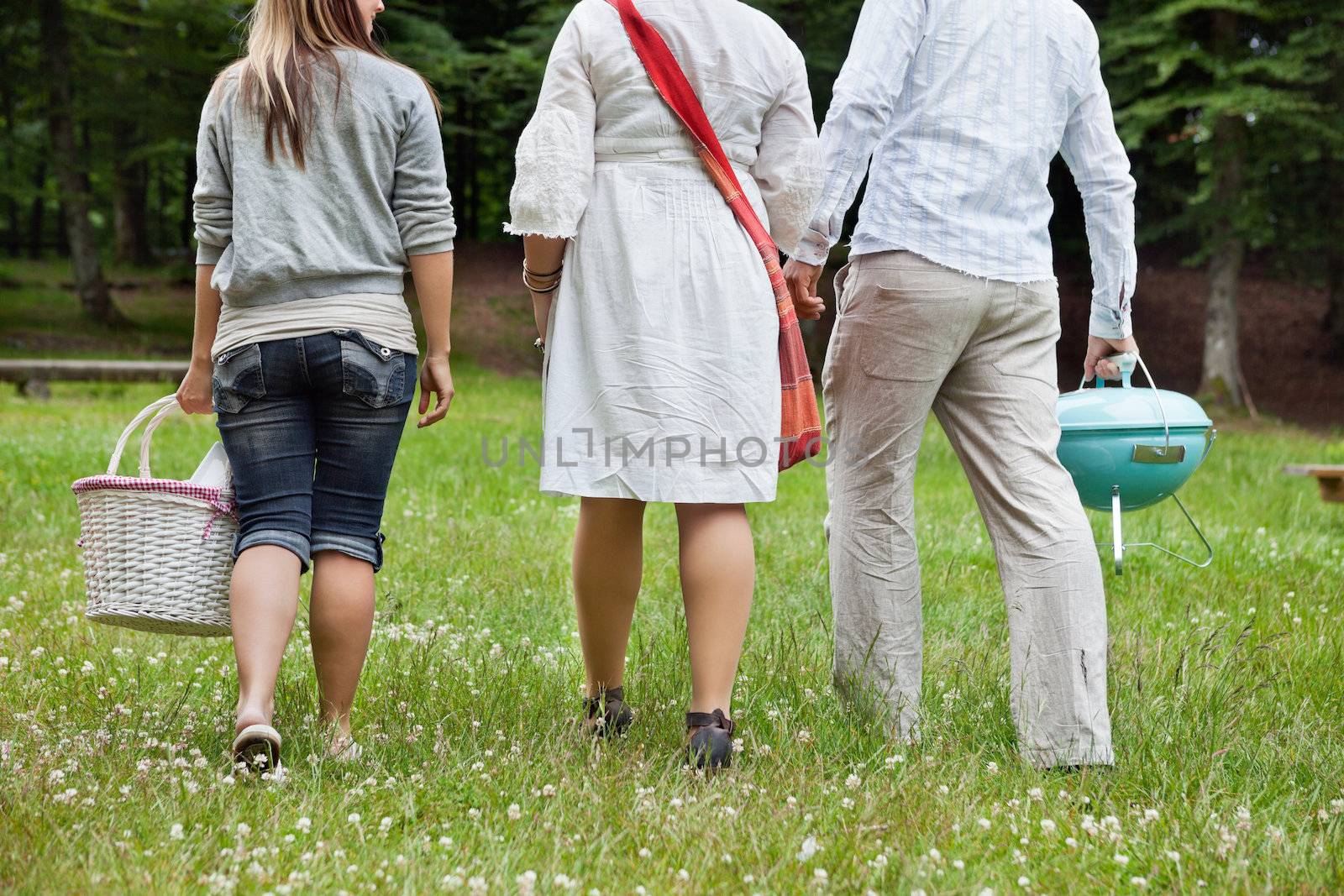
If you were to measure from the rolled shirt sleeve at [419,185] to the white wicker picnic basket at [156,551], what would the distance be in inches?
29.4

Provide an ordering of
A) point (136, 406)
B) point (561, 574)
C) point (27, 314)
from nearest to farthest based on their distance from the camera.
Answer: point (561, 574) → point (136, 406) → point (27, 314)

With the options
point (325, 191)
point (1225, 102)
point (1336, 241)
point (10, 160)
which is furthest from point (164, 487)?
point (10, 160)

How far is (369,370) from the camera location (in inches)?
110

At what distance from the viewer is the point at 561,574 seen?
5266mm

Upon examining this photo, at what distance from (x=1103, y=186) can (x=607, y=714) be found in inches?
73.1

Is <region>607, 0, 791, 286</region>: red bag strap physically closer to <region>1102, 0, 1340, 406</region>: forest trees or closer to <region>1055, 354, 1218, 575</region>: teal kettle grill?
<region>1055, 354, 1218, 575</region>: teal kettle grill

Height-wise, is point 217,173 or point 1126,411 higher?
point 217,173

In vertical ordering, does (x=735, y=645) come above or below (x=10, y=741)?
above

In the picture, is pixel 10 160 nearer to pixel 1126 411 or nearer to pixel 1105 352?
pixel 1105 352

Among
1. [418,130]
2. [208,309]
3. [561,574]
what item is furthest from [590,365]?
[561,574]

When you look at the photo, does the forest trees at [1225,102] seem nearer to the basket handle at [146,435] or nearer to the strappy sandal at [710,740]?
the strappy sandal at [710,740]

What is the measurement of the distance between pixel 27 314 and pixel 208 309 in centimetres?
2150

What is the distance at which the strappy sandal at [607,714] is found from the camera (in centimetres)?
310

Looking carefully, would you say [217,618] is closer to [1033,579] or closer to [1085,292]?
[1033,579]
